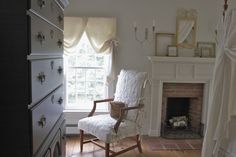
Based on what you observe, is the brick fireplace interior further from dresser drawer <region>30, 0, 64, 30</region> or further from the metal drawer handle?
the metal drawer handle

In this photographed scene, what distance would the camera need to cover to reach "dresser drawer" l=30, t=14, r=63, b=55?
1060 mm

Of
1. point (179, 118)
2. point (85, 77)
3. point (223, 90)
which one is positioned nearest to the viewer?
point (223, 90)

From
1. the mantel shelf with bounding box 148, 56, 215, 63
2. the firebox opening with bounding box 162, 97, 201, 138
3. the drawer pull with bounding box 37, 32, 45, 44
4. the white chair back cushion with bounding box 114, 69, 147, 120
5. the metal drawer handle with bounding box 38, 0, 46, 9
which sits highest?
the metal drawer handle with bounding box 38, 0, 46, 9

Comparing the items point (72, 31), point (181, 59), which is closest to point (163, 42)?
point (181, 59)

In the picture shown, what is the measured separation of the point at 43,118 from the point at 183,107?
3.59 m

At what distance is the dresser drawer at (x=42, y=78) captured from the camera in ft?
3.56

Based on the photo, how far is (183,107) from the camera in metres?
4.46

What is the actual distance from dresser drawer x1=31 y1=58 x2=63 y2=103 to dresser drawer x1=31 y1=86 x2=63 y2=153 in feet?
0.17

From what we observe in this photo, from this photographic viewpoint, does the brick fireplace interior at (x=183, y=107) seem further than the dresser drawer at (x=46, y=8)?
Yes

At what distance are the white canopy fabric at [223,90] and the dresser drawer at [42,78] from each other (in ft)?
5.61

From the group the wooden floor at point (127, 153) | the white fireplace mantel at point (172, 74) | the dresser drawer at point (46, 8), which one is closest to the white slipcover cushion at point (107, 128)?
the wooden floor at point (127, 153)

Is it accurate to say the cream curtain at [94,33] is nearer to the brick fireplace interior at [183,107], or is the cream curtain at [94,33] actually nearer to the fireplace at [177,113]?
the brick fireplace interior at [183,107]

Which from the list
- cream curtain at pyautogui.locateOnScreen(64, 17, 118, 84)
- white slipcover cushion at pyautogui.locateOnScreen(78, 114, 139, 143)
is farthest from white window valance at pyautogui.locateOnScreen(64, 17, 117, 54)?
white slipcover cushion at pyautogui.locateOnScreen(78, 114, 139, 143)

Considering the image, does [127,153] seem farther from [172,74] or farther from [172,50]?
[172,50]
